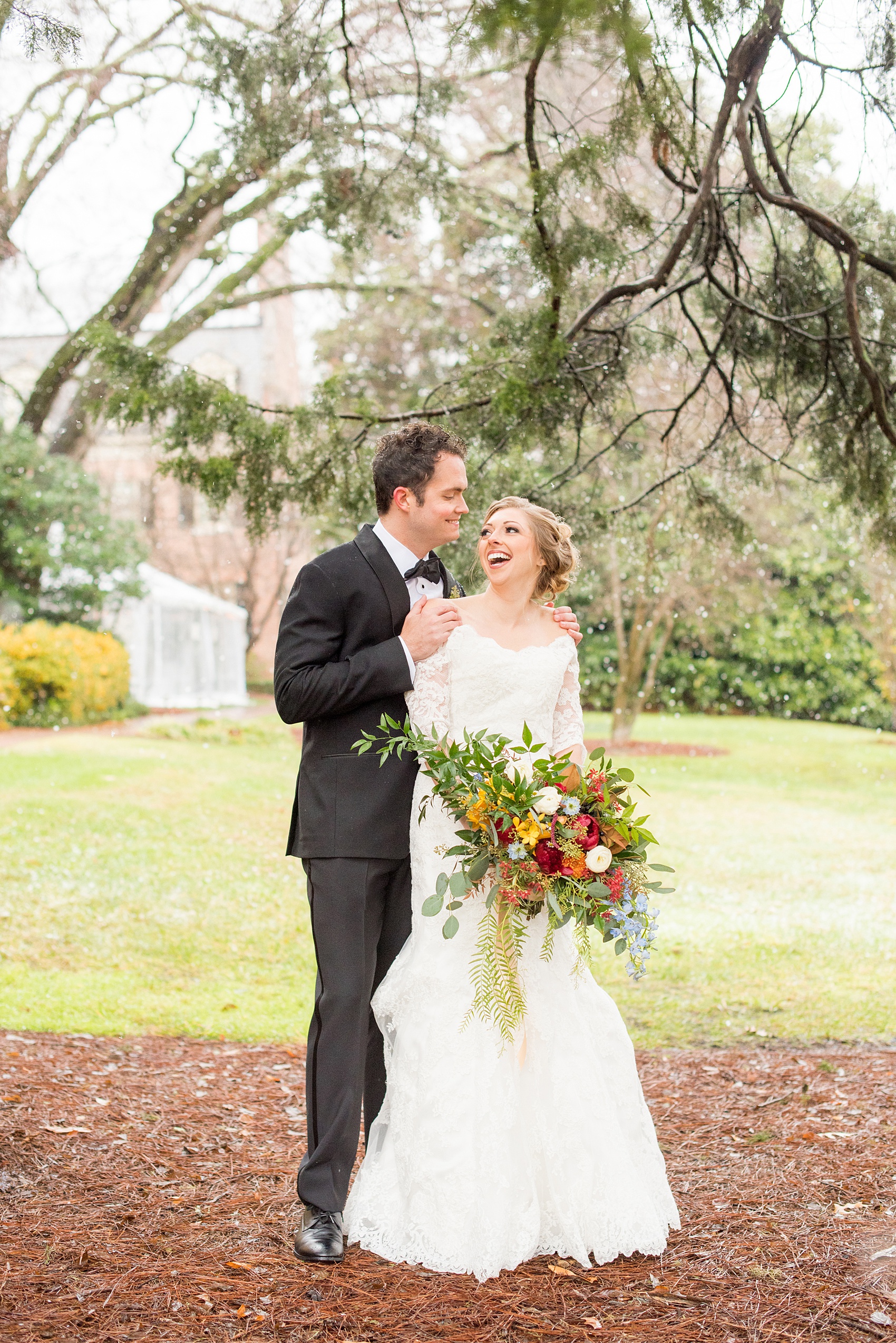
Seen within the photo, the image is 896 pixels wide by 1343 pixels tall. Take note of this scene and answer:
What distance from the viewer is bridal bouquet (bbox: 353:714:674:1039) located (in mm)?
2723

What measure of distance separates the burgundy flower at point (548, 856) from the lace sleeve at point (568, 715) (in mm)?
421

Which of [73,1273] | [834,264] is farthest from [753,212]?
[73,1273]

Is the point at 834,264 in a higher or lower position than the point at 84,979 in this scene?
higher

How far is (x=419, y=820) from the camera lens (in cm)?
300

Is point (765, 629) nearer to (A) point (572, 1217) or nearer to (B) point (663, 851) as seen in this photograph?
(B) point (663, 851)

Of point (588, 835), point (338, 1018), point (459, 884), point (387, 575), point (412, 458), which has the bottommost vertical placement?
point (338, 1018)

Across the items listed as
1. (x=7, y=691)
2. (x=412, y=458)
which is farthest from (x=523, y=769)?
(x=7, y=691)

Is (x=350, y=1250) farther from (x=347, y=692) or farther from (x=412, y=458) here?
(x=412, y=458)

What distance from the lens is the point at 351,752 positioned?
2.99m

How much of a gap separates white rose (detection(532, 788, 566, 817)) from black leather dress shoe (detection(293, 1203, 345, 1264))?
1132 millimetres

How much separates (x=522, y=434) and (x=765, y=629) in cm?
1523

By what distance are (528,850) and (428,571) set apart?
2.77 ft

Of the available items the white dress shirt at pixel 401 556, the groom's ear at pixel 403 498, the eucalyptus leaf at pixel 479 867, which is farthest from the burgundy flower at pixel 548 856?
the groom's ear at pixel 403 498

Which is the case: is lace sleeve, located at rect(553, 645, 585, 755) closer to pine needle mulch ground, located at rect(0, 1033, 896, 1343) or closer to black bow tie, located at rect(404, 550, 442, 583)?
black bow tie, located at rect(404, 550, 442, 583)
